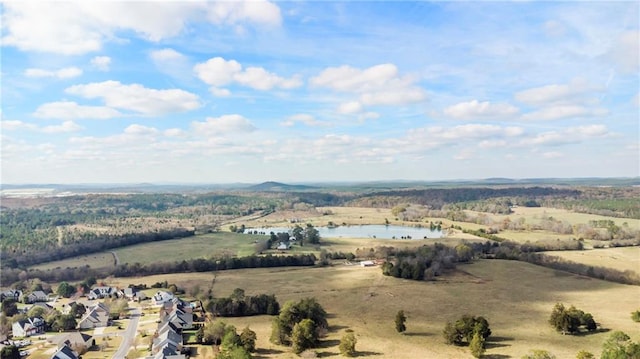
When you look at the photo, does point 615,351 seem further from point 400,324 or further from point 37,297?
point 37,297

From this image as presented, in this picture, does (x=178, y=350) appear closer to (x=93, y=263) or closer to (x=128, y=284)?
(x=128, y=284)

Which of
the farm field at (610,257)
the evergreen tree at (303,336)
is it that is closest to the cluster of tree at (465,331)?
the evergreen tree at (303,336)

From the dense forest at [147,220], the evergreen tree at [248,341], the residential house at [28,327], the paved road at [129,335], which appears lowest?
the paved road at [129,335]

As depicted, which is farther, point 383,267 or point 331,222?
point 331,222

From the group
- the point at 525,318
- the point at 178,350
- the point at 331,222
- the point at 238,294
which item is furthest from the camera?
the point at 331,222

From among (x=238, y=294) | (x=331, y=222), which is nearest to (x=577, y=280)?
(x=238, y=294)

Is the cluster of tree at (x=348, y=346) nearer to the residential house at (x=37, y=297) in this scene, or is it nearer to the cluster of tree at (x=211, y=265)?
the cluster of tree at (x=211, y=265)

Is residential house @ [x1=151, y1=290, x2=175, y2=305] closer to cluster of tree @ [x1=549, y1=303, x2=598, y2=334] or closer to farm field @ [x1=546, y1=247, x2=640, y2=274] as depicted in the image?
cluster of tree @ [x1=549, y1=303, x2=598, y2=334]
